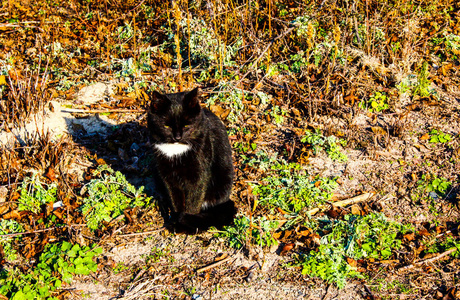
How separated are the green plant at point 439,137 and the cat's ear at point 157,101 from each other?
→ 3.30 metres

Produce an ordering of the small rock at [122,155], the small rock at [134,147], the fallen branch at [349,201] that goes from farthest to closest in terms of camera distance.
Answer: the small rock at [134,147], the small rock at [122,155], the fallen branch at [349,201]

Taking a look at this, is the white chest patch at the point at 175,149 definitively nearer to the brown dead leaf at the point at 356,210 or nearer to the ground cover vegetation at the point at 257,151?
the ground cover vegetation at the point at 257,151

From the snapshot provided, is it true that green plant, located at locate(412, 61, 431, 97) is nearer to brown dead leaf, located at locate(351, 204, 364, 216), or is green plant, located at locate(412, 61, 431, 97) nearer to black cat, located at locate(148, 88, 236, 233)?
brown dead leaf, located at locate(351, 204, 364, 216)

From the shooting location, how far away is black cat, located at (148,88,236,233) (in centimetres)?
338

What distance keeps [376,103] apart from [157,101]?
318 cm

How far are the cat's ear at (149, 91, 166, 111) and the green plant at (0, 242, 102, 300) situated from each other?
1421 millimetres

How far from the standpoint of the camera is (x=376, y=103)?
5.11 metres

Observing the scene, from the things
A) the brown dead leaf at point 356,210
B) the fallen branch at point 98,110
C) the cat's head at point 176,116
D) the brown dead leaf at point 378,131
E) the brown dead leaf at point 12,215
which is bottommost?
the brown dead leaf at point 356,210

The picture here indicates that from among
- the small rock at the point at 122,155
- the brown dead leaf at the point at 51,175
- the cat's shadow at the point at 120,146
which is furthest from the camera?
the small rock at the point at 122,155

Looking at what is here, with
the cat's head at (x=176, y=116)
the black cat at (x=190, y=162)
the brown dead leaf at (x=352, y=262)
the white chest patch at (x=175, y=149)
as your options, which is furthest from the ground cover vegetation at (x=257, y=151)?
the cat's head at (x=176, y=116)

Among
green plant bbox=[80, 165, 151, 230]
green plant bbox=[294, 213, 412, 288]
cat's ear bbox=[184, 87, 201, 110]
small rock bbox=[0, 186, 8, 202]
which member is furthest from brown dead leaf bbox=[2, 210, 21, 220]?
green plant bbox=[294, 213, 412, 288]

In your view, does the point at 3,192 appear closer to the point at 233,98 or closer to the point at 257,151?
the point at 257,151

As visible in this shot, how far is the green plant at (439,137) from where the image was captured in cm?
456

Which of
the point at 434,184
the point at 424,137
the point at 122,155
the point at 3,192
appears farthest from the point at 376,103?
the point at 3,192
